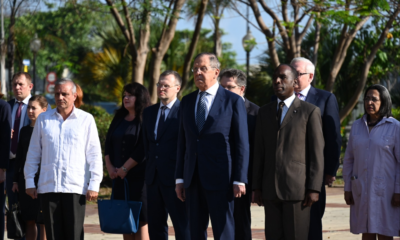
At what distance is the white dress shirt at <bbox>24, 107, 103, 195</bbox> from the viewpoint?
521cm

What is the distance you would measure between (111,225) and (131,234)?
603 mm

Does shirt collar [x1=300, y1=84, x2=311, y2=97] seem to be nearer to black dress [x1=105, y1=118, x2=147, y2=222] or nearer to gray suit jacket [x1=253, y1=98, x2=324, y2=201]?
gray suit jacket [x1=253, y1=98, x2=324, y2=201]

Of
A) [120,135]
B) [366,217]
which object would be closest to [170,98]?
[120,135]

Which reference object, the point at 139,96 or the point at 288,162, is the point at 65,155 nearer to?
the point at 139,96

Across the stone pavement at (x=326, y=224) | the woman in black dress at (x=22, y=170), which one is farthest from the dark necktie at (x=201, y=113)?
the stone pavement at (x=326, y=224)

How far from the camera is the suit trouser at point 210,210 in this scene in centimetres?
493

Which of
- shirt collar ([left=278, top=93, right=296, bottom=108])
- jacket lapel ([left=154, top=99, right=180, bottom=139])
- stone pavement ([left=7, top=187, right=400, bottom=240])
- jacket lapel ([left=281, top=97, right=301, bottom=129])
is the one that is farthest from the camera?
stone pavement ([left=7, top=187, right=400, bottom=240])

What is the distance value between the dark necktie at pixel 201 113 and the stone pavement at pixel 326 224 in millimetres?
3077

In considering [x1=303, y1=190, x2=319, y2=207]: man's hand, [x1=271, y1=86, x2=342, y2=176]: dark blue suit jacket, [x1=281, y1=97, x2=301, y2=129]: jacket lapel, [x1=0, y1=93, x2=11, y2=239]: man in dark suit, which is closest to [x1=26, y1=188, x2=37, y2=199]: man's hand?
[x1=0, y1=93, x2=11, y2=239]: man in dark suit

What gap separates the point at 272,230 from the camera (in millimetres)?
4844

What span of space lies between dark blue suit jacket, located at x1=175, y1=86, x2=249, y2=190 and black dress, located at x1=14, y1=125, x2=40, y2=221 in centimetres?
222

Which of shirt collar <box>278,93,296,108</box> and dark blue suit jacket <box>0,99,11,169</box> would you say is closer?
shirt collar <box>278,93,296,108</box>

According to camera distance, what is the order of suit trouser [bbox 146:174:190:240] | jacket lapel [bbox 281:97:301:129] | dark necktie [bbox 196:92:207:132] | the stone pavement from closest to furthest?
jacket lapel [bbox 281:97:301:129]
dark necktie [bbox 196:92:207:132]
suit trouser [bbox 146:174:190:240]
the stone pavement

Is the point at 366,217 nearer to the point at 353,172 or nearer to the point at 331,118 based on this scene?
the point at 353,172
